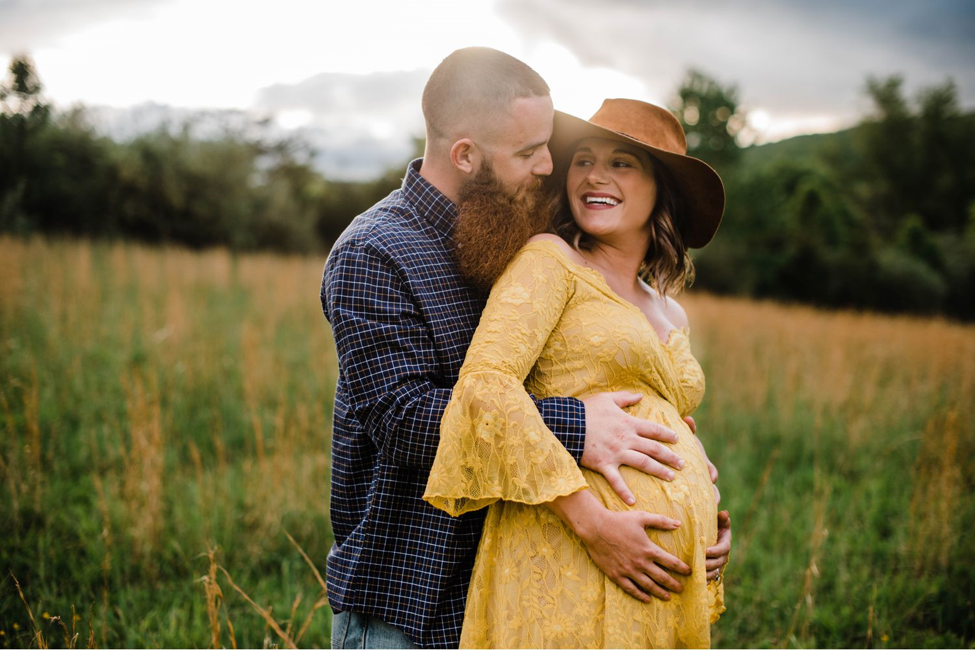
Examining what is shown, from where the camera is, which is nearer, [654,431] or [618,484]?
[618,484]

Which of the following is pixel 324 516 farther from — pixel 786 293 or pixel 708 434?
pixel 786 293

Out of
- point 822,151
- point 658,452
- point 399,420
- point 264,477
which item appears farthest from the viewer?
point 822,151

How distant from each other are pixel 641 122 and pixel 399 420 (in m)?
1.45

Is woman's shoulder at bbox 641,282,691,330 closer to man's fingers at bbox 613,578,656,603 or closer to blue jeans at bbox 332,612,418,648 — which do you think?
man's fingers at bbox 613,578,656,603

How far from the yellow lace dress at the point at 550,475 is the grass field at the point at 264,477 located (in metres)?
0.82

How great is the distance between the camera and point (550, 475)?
60.9 inches

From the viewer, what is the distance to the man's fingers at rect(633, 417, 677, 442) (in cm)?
178

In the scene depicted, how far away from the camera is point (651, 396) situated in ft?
6.40

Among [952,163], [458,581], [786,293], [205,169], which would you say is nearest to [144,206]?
[205,169]

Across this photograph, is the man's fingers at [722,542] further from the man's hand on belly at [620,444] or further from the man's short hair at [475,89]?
the man's short hair at [475,89]

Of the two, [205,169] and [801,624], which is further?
[205,169]

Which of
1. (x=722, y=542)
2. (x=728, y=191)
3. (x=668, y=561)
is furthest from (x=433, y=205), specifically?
(x=728, y=191)

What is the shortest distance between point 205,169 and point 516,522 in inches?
687

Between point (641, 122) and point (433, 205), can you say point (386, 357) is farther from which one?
point (641, 122)
